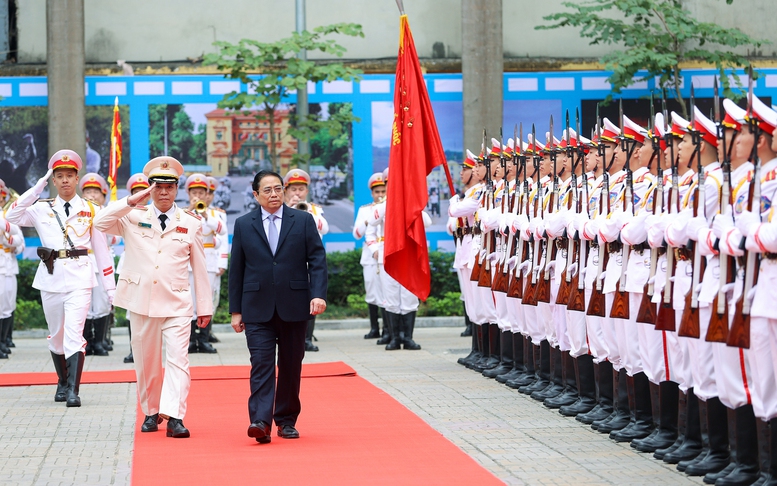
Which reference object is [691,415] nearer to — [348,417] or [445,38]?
[348,417]

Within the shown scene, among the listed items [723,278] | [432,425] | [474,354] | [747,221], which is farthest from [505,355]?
[747,221]

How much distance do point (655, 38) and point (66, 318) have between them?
11.9 m

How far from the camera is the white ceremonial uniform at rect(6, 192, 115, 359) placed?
10.5 metres

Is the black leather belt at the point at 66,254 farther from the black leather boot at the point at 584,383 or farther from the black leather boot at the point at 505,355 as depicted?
the black leather boot at the point at 584,383

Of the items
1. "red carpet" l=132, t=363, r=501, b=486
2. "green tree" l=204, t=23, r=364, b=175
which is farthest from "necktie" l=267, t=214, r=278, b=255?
"green tree" l=204, t=23, r=364, b=175

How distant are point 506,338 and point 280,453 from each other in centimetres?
446

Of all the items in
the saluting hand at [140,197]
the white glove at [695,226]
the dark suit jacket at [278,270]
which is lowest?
the dark suit jacket at [278,270]

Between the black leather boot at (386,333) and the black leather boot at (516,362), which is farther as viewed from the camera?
the black leather boot at (386,333)

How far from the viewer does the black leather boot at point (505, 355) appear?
12.0m

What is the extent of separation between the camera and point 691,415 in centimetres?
763

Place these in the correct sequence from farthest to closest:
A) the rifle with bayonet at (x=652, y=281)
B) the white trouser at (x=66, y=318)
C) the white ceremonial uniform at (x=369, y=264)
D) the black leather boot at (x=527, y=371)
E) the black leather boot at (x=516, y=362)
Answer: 1. the white ceremonial uniform at (x=369, y=264)
2. the black leather boot at (x=516, y=362)
3. the black leather boot at (x=527, y=371)
4. the white trouser at (x=66, y=318)
5. the rifle with bayonet at (x=652, y=281)

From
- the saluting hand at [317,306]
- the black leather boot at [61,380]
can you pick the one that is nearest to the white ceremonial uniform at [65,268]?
the black leather boot at [61,380]

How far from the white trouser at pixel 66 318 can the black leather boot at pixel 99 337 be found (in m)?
4.50

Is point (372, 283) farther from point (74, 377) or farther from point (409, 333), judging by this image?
point (74, 377)
